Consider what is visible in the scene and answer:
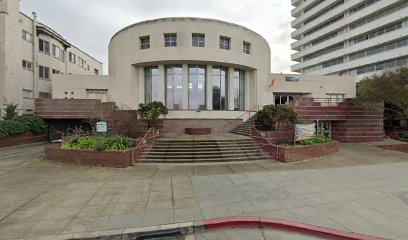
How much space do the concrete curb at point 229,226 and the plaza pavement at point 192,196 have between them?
0.20 metres

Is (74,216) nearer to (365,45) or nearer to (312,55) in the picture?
(365,45)

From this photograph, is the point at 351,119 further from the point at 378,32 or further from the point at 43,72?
the point at 378,32

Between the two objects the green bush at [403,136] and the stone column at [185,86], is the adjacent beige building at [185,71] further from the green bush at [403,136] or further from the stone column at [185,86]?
the green bush at [403,136]

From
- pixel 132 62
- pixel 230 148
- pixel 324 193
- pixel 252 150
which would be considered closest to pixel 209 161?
pixel 230 148

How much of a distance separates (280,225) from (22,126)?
2119 cm

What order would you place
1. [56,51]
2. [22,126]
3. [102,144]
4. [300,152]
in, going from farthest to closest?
1. [56,51]
2. [22,126]
3. [300,152]
4. [102,144]

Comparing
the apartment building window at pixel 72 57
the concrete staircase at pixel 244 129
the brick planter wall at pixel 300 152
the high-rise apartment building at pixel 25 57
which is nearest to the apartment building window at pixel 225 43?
the concrete staircase at pixel 244 129

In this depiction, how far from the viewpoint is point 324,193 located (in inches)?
266

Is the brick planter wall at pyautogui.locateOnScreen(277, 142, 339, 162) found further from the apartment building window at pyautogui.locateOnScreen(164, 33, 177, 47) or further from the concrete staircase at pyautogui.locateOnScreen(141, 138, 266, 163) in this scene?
the apartment building window at pyautogui.locateOnScreen(164, 33, 177, 47)

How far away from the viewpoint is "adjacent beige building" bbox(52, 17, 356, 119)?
60.3ft

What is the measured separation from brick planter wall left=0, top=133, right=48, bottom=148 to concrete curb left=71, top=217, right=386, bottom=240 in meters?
17.9

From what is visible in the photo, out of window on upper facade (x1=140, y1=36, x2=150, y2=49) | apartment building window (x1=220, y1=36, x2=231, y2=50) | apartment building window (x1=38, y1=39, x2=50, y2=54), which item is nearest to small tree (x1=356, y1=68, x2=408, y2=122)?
apartment building window (x1=220, y1=36, x2=231, y2=50)

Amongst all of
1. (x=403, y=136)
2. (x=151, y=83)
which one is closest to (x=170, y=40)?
(x=151, y=83)

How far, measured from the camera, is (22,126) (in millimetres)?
17656
